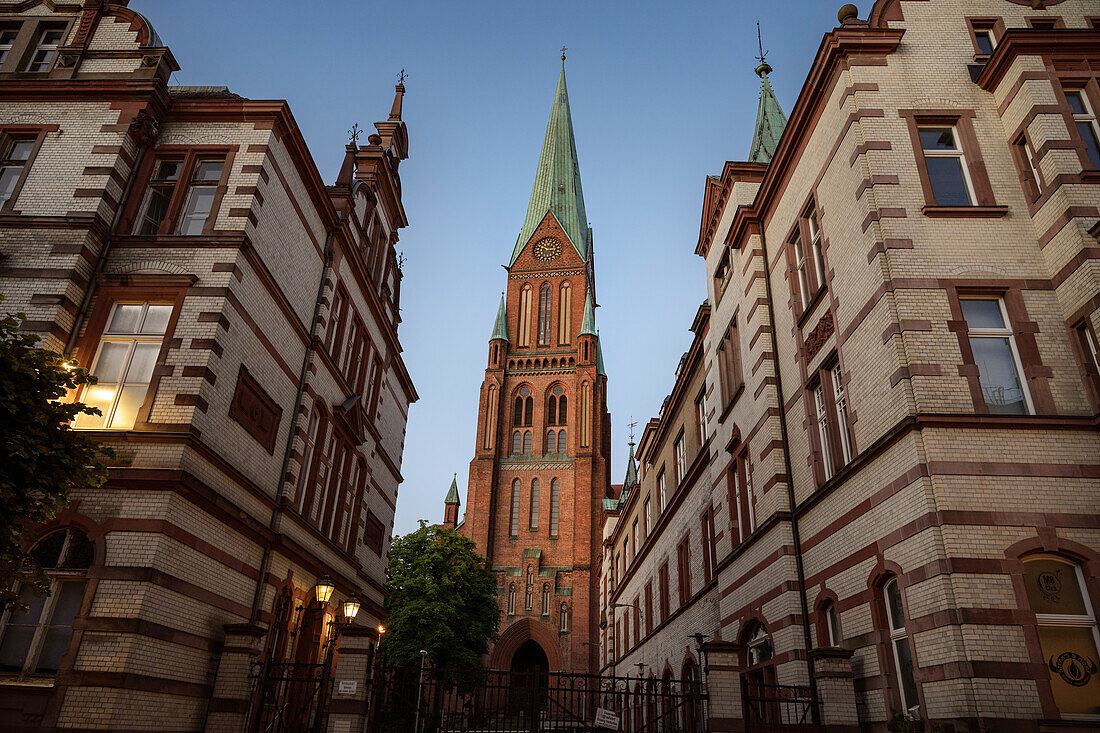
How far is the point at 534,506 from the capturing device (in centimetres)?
6681

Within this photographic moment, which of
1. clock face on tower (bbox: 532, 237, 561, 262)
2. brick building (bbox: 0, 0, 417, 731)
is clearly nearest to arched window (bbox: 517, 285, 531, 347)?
clock face on tower (bbox: 532, 237, 561, 262)

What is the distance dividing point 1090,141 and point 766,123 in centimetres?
1146

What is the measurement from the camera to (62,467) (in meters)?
10.4

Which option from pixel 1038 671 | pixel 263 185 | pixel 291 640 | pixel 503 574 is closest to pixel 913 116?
pixel 1038 671

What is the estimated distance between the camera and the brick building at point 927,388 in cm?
1062

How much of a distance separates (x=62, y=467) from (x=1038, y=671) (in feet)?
44.0

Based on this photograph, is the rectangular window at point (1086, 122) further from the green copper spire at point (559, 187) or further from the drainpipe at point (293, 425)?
the green copper spire at point (559, 187)

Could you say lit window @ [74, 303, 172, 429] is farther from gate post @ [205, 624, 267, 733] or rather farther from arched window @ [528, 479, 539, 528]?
arched window @ [528, 479, 539, 528]

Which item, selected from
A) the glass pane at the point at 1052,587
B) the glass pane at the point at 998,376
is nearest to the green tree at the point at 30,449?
the glass pane at the point at 1052,587

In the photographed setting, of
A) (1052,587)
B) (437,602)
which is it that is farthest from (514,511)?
(1052,587)

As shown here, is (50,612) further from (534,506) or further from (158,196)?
(534,506)

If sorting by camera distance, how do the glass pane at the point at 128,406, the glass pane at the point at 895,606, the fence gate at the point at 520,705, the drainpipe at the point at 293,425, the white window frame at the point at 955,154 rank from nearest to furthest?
the glass pane at the point at 895,606 → the fence gate at the point at 520,705 → the white window frame at the point at 955,154 → the glass pane at the point at 128,406 → the drainpipe at the point at 293,425

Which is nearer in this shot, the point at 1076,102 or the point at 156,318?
the point at 1076,102

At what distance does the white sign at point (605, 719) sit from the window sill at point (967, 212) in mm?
11115
